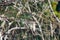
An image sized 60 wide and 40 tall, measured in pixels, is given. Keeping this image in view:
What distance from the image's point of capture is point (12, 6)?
2203 mm

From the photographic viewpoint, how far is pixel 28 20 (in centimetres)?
213

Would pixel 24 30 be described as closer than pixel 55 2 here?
Yes

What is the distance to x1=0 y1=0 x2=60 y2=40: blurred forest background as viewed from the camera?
6.85ft

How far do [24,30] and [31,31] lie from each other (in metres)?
0.07

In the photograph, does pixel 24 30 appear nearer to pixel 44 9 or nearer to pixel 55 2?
Result: pixel 44 9

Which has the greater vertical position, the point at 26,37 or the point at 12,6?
the point at 12,6

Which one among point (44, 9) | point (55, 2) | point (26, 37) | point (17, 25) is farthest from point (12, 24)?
point (55, 2)

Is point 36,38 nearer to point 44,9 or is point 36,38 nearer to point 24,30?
point 24,30

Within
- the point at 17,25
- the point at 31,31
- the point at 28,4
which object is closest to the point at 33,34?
the point at 31,31

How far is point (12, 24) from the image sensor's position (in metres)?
2.12

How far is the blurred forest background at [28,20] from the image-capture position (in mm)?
2089

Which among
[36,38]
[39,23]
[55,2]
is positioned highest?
[55,2]

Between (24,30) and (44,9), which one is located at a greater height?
(44,9)

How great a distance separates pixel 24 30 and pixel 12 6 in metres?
0.28
